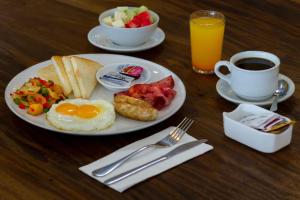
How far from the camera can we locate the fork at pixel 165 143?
4.03 ft

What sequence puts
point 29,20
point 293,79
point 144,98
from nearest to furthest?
point 144,98 → point 293,79 → point 29,20

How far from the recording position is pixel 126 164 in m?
1.25

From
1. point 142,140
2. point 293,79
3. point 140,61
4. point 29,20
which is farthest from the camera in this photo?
point 29,20

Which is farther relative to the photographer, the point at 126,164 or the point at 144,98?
the point at 144,98

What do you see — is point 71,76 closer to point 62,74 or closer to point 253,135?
point 62,74

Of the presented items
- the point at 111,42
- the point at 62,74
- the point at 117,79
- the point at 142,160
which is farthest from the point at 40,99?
the point at 111,42

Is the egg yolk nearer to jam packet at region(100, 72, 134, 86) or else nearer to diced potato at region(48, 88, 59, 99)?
diced potato at region(48, 88, 59, 99)

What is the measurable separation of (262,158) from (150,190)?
0.87 ft

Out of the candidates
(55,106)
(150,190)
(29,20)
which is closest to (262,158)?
(150,190)

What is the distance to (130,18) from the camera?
5.98 ft

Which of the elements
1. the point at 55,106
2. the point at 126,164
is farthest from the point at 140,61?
the point at 126,164

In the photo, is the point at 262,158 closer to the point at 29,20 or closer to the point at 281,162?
the point at 281,162

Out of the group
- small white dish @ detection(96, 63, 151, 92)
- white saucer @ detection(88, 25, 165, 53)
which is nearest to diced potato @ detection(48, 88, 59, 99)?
small white dish @ detection(96, 63, 151, 92)

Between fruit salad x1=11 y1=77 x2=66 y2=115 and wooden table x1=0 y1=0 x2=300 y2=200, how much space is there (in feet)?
0.14
